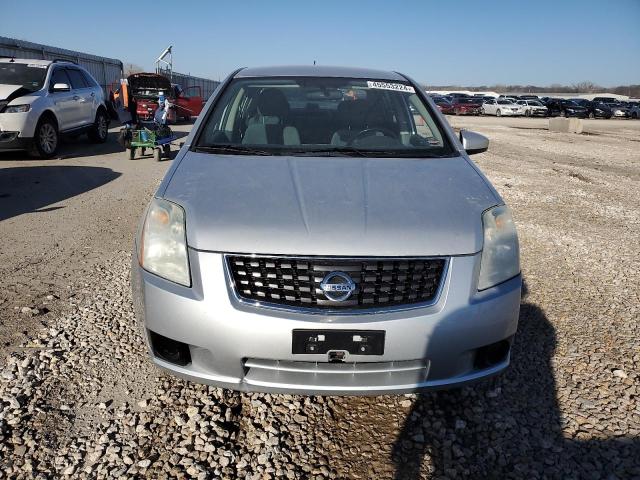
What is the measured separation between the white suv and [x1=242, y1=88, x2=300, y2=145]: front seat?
700 centimetres

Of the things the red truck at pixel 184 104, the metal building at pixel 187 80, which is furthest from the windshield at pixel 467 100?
the red truck at pixel 184 104

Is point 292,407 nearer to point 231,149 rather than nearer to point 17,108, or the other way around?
point 231,149

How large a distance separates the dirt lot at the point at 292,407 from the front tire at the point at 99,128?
810 centimetres

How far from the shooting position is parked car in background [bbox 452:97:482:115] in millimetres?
35188

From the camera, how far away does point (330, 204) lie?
7.14 feet

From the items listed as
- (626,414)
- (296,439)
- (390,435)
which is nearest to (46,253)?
(296,439)

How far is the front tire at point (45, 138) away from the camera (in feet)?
29.0

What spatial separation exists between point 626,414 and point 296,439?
1.62 m

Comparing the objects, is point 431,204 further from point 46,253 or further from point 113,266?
point 46,253

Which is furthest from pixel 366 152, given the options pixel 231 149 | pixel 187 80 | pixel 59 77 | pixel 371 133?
pixel 187 80

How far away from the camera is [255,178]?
2.45m

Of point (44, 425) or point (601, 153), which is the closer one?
point (44, 425)

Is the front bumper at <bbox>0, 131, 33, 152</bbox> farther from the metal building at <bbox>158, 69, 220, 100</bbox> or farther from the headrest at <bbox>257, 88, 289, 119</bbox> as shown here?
the metal building at <bbox>158, 69, 220, 100</bbox>

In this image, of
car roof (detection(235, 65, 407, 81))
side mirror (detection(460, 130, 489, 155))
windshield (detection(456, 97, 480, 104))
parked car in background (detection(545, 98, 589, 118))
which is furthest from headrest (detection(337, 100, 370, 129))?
parked car in background (detection(545, 98, 589, 118))
